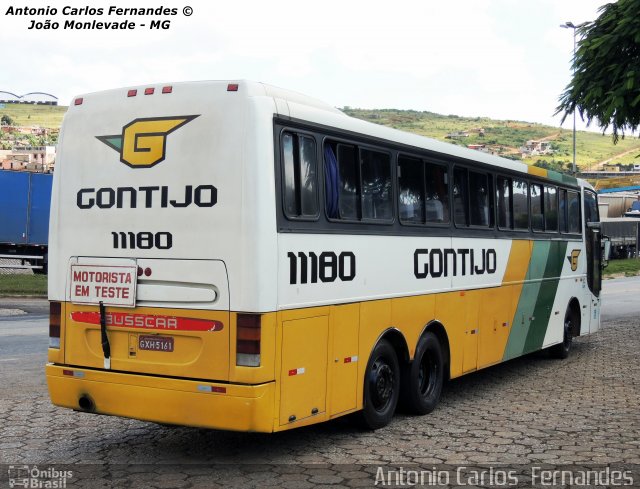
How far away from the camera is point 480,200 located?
427 inches

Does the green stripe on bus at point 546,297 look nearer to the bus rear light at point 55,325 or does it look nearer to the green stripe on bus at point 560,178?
the green stripe on bus at point 560,178

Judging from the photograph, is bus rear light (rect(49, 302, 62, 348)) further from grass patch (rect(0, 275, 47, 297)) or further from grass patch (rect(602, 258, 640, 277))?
grass patch (rect(602, 258, 640, 277))

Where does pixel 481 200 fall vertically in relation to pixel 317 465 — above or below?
above

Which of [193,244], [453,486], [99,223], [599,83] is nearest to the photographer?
[453,486]

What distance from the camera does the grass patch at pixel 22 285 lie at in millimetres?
24872

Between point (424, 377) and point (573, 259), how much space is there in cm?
604

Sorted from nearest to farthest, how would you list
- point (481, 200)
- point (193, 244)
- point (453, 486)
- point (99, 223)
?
point (453, 486) < point (193, 244) < point (99, 223) < point (481, 200)

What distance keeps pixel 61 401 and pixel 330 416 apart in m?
2.30

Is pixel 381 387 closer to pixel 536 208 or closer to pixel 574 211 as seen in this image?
pixel 536 208

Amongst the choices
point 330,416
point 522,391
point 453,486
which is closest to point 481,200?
point 522,391

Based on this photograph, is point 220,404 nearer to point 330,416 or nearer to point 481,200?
point 330,416

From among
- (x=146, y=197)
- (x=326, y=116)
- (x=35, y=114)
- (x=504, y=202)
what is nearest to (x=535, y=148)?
(x=35, y=114)

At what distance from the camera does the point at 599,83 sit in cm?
1681

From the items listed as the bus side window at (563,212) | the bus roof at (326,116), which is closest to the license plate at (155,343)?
the bus roof at (326,116)
